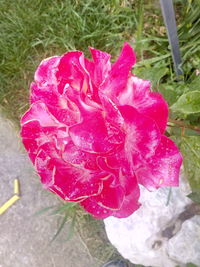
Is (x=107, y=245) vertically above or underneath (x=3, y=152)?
underneath

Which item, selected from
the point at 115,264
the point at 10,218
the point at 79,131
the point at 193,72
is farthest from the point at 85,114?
the point at 10,218

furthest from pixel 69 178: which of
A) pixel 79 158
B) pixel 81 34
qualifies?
pixel 81 34

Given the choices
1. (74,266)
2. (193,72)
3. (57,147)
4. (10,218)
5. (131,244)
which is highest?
(57,147)

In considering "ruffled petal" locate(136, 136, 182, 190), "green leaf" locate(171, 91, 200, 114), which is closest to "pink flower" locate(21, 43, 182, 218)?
"ruffled petal" locate(136, 136, 182, 190)

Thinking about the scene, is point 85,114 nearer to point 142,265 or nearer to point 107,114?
point 107,114

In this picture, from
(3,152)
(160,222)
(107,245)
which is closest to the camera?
(160,222)

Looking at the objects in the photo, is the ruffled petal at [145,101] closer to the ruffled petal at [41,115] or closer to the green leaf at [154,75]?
the ruffled petal at [41,115]
